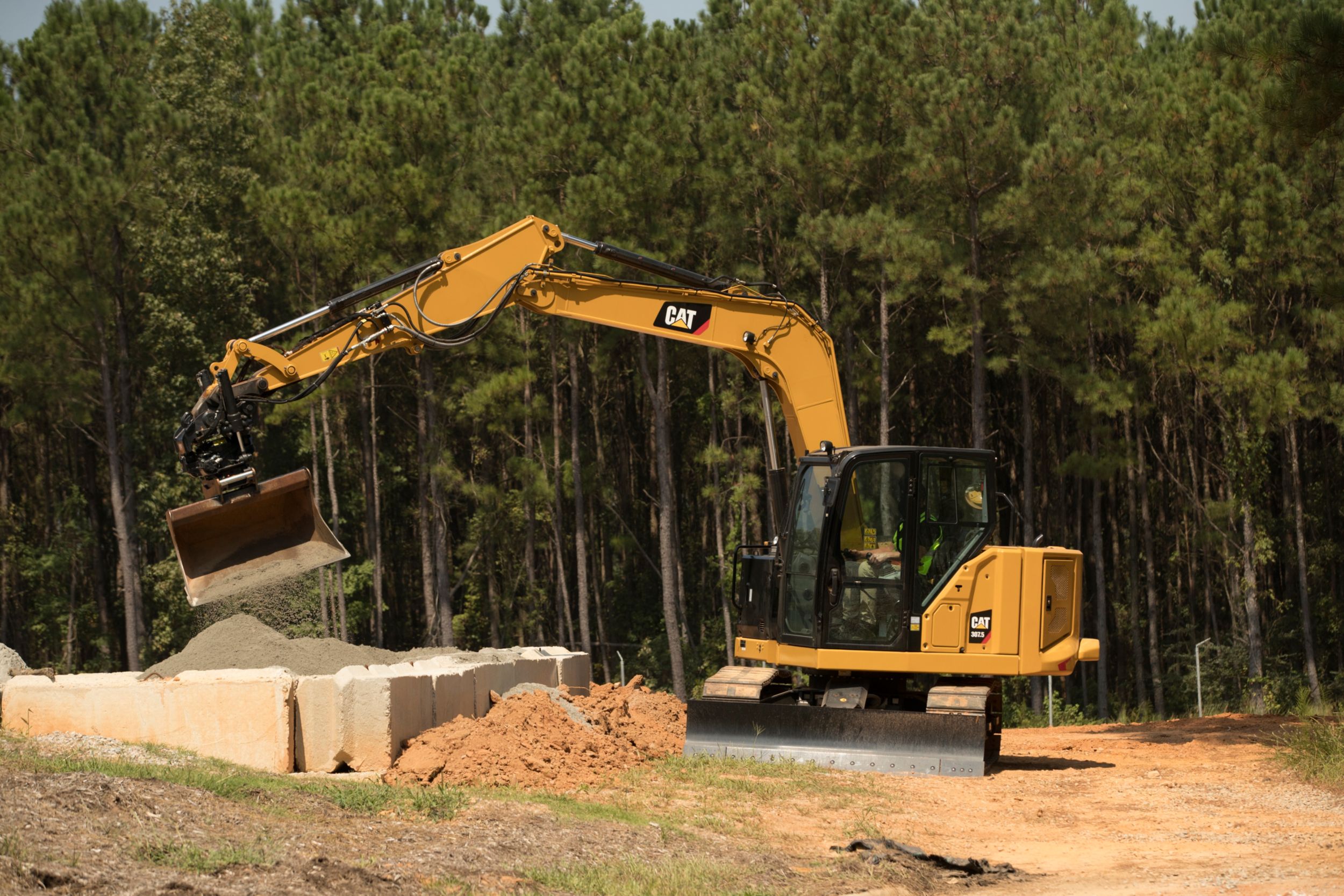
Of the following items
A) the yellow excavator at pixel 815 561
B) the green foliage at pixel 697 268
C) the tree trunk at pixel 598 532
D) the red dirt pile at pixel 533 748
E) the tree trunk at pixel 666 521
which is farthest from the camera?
the tree trunk at pixel 598 532

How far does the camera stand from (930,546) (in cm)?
1127

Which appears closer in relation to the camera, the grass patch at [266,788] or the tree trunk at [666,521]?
the grass patch at [266,788]

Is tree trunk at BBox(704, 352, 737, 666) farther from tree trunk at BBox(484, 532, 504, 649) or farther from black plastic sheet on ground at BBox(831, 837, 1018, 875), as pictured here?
black plastic sheet on ground at BBox(831, 837, 1018, 875)

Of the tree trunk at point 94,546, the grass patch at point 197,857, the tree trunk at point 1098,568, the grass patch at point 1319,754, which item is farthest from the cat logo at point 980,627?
the tree trunk at point 94,546

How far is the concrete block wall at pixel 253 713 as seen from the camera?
35.5ft

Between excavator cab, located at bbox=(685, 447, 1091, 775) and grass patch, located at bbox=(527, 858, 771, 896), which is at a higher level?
excavator cab, located at bbox=(685, 447, 1091, 775)

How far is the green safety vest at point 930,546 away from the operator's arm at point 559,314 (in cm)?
123

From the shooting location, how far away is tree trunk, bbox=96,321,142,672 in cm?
2895

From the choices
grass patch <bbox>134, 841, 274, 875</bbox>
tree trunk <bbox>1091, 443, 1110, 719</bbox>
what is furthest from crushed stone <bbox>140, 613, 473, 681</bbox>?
tree trunk <bbox>1091, 443, 1110, 719</bbox>

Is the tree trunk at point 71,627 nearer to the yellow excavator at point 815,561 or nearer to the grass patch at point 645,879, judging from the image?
the yellow excavator at point 815,561

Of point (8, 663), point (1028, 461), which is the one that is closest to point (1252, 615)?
point (1028, 461)

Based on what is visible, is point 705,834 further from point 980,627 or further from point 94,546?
point 94,546

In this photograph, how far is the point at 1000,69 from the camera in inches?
918

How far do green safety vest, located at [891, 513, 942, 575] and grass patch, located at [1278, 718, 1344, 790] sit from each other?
127 inches
